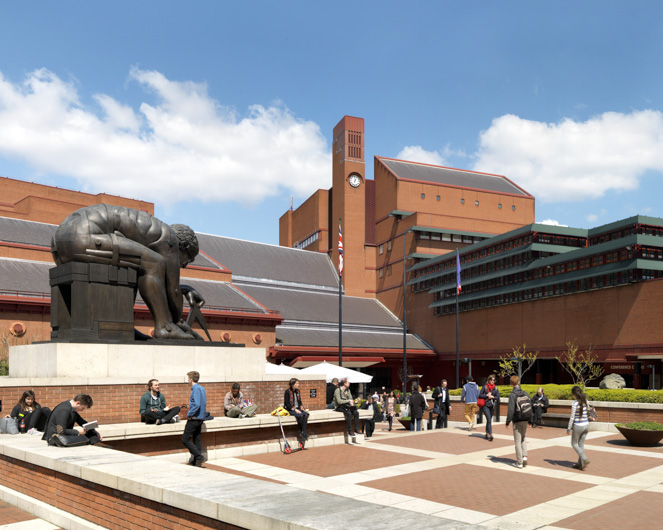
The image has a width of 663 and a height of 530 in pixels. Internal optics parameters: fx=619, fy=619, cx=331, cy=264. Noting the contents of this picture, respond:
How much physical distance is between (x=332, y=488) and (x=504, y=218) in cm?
6579

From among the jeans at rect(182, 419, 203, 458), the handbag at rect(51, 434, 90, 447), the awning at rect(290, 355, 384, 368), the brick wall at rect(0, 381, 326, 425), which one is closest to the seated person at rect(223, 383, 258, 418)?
the brick wall at rect(0, 381, 326, 425)

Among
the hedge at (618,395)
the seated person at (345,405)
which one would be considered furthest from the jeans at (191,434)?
the hedge at (618,395)

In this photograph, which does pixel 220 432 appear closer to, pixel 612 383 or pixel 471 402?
pixel 471 402

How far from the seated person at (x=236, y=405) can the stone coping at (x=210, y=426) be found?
0.18 m

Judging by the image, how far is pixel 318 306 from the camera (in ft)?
204

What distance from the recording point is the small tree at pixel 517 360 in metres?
48.3

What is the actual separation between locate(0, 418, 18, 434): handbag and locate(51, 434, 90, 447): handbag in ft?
7.89

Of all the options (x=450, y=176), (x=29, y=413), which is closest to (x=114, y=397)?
(x=29, y=413)

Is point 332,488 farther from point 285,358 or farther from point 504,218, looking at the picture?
point 504,218

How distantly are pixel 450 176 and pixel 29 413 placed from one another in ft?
226

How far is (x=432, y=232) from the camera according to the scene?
6650 centimetres

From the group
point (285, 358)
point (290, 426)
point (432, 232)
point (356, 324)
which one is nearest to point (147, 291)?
point (290, 426)

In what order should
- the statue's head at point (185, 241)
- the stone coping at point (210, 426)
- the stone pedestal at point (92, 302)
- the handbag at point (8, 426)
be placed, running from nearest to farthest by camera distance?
1. the handbag at point (8, 426)
2. the stone coping at point (210, 426)
3. the stone pedestal at point (92, 302)
4. the statue's head at point (185, 241)

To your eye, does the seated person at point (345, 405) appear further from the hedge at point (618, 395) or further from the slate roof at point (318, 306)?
the slate roof at point (318, 306)
